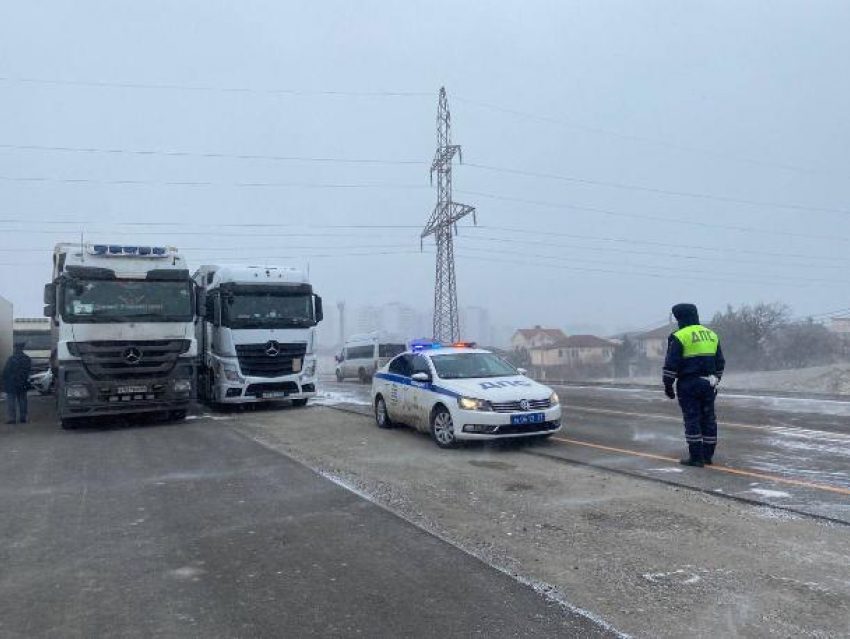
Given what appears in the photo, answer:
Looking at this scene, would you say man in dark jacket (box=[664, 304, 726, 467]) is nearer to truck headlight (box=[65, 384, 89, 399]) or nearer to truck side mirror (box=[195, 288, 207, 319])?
truck side mirror (box=[195, 288, 207, 319])

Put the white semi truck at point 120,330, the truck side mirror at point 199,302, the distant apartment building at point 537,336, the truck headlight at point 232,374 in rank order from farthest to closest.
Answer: the distant apartment building at point 537,336, the truck headlight at point 232,374, the truck side mirror at point 199,302, the white semi truck at point 120,330

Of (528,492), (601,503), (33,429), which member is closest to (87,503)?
(528,492)

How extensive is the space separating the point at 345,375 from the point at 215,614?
32.9 m

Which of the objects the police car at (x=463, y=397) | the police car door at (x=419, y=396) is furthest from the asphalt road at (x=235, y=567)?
the police car door at (x=419, y=396)

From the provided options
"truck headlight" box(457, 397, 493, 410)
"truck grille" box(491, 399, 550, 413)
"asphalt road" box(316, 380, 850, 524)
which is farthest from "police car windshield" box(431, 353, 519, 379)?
"asphalt road" box(316, 380, 850, 524)

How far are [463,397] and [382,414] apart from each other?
327 centimetres

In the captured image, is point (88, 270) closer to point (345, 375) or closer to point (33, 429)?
point (33, 429)

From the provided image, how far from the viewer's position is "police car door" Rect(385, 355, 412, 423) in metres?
11.7

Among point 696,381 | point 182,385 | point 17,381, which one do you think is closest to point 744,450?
point 696,381

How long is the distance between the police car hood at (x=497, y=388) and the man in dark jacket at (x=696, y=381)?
2.23 m

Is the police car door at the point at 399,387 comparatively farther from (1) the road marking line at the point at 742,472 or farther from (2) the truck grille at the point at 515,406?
(1) the road marking line at the point at 742,472

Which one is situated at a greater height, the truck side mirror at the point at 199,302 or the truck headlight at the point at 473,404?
the truck side mirror at the point at 199,302

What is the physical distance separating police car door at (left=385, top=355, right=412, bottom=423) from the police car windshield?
0.76 m

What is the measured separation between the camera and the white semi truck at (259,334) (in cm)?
1559
